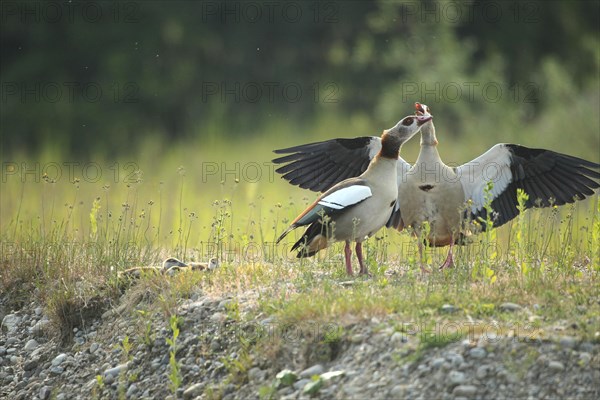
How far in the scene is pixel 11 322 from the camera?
26.0 feet

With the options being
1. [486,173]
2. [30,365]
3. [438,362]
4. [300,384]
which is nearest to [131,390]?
[30,365]

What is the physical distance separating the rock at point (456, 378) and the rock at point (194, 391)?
5.60 ft

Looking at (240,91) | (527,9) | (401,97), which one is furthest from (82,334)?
(527,9)

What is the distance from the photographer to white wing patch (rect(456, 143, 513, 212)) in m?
8.52

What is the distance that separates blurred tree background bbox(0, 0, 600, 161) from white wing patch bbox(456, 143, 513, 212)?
9.62 metres

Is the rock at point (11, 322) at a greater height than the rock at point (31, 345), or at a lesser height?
greater

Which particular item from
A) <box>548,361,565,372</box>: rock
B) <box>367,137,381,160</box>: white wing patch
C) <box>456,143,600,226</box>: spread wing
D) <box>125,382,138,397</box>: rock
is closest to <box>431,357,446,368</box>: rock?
<box>548,361,565,372</box>: rock

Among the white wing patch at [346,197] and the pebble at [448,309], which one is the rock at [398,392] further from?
the white wing patch at [346,197]

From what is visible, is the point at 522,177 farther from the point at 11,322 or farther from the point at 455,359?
the point at 11,322

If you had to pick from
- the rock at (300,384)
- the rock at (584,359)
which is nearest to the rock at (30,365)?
the rock at (300,384)

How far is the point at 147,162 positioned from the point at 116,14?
4485 mm

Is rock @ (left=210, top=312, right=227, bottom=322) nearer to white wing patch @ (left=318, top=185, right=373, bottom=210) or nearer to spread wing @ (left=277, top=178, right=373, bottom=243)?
spread wing @ (left=277, top=178, right=373, bottom=243)

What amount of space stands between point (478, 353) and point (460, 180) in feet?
10.2

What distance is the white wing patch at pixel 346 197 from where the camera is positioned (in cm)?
739
